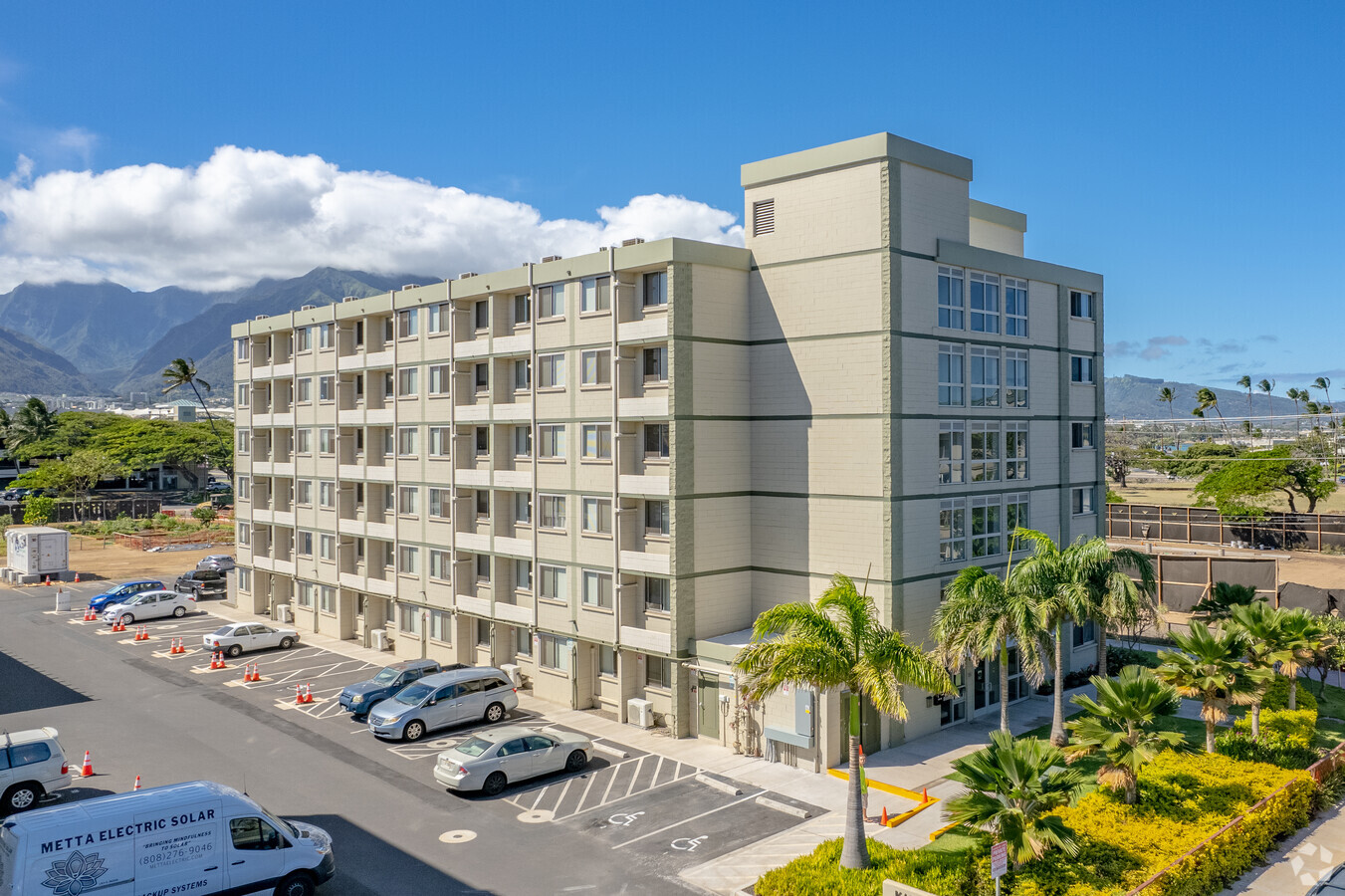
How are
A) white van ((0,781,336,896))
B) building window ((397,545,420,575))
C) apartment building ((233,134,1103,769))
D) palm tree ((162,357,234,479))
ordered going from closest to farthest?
white van ((0,781,336,896)) < apartment building ((233,134,1103,769)) < building window ((397,545,420,575)) < palm tree ((162,357,234,479))

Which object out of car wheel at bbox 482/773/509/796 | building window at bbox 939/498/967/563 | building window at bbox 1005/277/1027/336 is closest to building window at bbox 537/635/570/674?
car wheel at bbox 482/773/509/796

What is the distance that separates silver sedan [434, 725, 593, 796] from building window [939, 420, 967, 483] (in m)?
14.8

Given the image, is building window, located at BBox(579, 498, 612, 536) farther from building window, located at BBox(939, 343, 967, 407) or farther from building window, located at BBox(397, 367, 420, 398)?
building window, located at BBox(397, 367, 420, 398)

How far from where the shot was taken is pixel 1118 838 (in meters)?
19.3

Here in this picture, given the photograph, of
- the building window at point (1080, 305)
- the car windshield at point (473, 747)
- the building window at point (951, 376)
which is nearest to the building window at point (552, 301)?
the building window at point (951, 376)

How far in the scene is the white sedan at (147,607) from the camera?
5228 centimetres

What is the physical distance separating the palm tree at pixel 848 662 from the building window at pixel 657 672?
12.3m

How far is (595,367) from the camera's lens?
3359 centimetres

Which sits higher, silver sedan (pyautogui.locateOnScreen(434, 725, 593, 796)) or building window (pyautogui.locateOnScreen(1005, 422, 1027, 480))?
building window (pyautogui.locateOnScreen(1005, 422, 1027, 480))

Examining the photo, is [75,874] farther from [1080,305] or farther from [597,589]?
[1080,305]

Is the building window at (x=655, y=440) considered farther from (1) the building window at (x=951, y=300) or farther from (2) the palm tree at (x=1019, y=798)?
(2) the palm tree at (x=1019, y=798)

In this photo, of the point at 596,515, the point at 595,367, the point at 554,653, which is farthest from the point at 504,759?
the point at 595,367

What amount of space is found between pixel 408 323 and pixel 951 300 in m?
24.3

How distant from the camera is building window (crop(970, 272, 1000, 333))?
32625 millimetres
